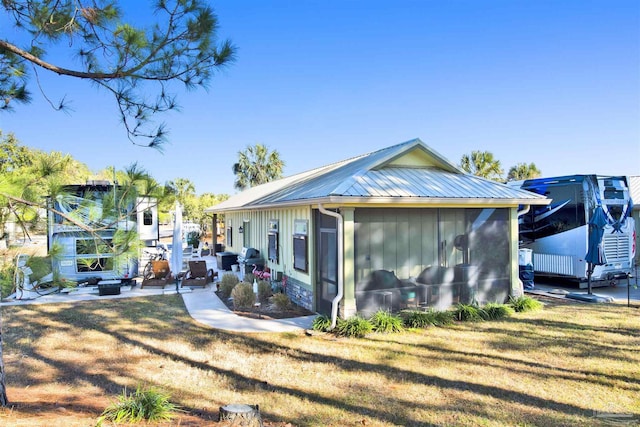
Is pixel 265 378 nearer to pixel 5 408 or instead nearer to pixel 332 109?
pixel 5 408

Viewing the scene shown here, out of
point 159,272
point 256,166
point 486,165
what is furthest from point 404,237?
point 256,166

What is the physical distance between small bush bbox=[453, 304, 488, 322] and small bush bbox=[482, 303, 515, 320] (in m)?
0.15

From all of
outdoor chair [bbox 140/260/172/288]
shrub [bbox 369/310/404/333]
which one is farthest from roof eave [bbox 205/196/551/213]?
outdoor chair [bbox 140/260/172/288]

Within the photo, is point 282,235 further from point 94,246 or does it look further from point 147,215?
point 94,246

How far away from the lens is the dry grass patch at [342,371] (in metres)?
3.90

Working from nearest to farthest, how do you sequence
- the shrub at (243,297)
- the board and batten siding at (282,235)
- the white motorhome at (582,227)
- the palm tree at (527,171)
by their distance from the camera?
the board and batten siding at (282,235), the shrub at (243,297), the white motorhome at (582,227), the palm tree at (527,171)

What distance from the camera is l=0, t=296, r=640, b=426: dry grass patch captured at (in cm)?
390

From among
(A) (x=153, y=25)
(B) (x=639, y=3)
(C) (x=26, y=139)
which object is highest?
(B) (x=639, y=3)

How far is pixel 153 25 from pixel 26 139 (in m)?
1.81

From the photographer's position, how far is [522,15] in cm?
1033

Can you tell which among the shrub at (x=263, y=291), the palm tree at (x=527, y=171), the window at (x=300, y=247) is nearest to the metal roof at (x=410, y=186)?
the window at (x=300, y=247)

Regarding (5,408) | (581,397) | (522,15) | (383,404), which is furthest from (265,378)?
(522,15)

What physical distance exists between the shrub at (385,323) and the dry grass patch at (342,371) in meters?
0.24

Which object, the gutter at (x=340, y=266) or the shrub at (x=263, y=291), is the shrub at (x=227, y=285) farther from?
the gutter at (x=340, y=266)
